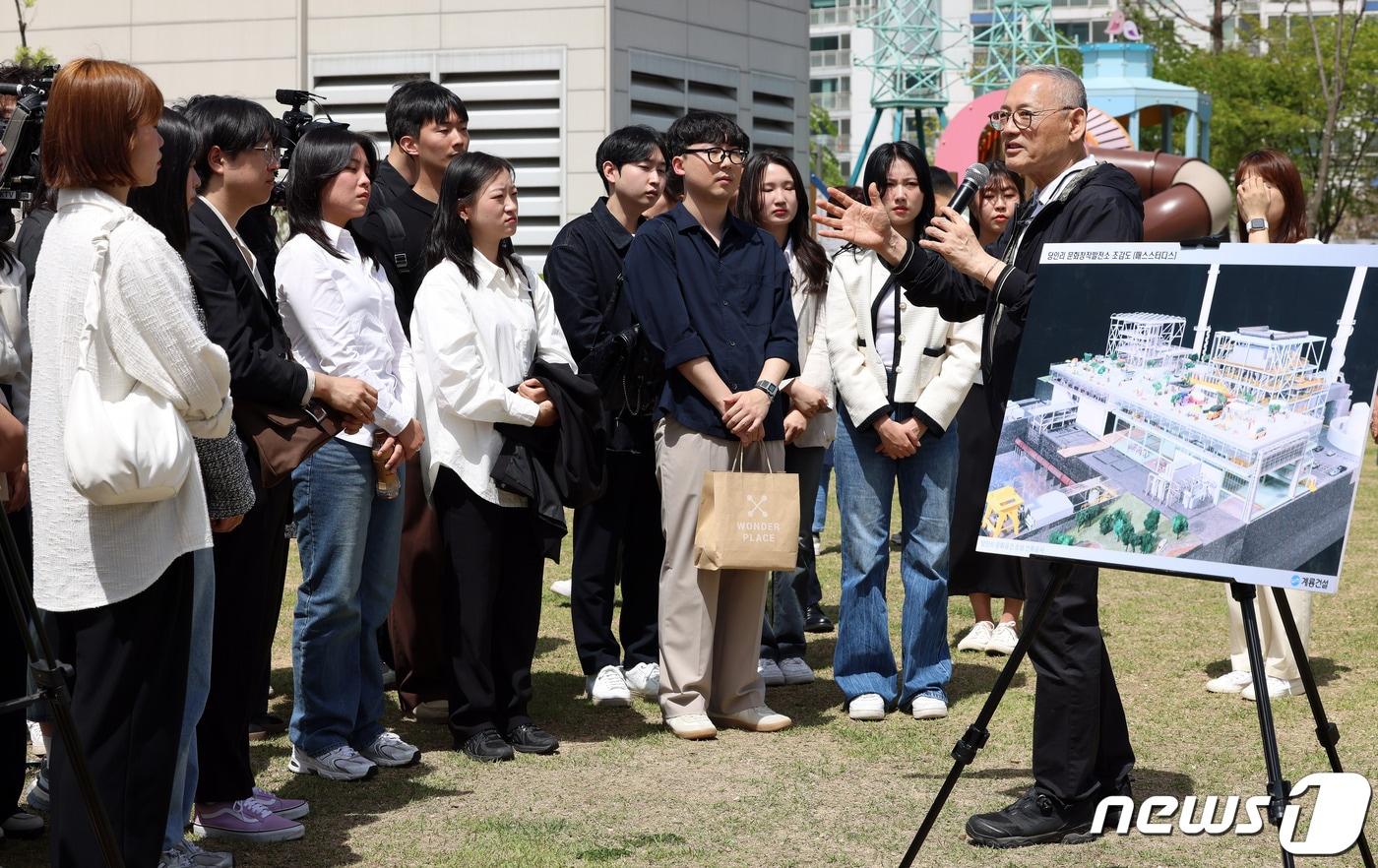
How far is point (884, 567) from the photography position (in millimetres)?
6113

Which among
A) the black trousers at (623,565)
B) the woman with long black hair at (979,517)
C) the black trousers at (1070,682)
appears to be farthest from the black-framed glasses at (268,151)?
the woman with long black hair at (979,517)

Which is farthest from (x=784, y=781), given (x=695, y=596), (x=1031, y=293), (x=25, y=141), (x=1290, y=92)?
(x=1290, y=92)

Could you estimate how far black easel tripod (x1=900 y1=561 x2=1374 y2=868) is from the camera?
356 cm

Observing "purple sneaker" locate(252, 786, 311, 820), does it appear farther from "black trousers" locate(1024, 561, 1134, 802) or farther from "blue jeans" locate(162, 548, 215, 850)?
"black trousers" locate(1024, 561, 1134, 802)

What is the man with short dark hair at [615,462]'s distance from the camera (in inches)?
239

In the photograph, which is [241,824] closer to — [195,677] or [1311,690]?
[195,677]

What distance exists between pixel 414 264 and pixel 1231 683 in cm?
375

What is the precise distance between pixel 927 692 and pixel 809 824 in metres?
1.52

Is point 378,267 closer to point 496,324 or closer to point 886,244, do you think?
point 496,324

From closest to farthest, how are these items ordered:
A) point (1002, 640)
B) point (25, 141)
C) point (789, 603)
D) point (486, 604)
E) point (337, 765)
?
point (25, 141) → point (337, 765) → point (486, 604) → point (789, 603) → point (1002, 640)

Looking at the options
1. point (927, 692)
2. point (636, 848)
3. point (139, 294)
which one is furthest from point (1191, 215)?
point (139, 294)

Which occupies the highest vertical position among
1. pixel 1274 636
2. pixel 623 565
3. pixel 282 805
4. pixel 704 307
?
pixel 704 307

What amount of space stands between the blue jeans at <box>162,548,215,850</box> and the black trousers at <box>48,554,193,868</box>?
69 millimetres

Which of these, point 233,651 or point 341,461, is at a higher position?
point 341,461
